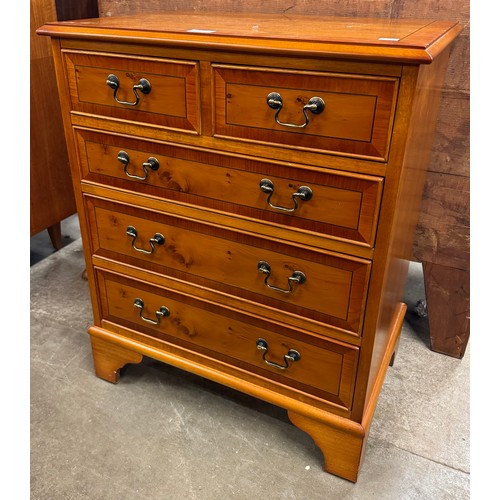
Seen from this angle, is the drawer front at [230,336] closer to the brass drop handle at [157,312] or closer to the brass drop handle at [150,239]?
the brass drop handle at [157,312]

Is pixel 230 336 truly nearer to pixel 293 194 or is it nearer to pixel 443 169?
pixel 293 194

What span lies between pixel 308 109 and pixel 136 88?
0.44 meters

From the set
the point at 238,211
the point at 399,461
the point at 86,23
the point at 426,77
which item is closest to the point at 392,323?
the point at 399,461

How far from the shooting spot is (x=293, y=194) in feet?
3.66

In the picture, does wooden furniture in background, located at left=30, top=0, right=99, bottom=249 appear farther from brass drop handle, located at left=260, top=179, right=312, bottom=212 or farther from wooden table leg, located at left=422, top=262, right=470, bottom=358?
wooden table leg, located at left=422, top=262, right=470, bottom=358

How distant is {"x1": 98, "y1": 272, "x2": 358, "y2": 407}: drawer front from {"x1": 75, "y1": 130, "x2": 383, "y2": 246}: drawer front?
1.02 ft

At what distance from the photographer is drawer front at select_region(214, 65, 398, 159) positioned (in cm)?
98

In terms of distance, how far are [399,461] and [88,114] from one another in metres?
1.30

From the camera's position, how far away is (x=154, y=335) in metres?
1.58

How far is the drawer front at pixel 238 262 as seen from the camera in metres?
1.18

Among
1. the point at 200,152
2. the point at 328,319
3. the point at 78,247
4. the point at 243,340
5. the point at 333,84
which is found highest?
the point at 333,84

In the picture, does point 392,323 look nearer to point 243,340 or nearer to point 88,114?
point 243,340

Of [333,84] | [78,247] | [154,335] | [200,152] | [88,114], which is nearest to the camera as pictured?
[333,84]

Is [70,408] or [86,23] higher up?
[86,23]
